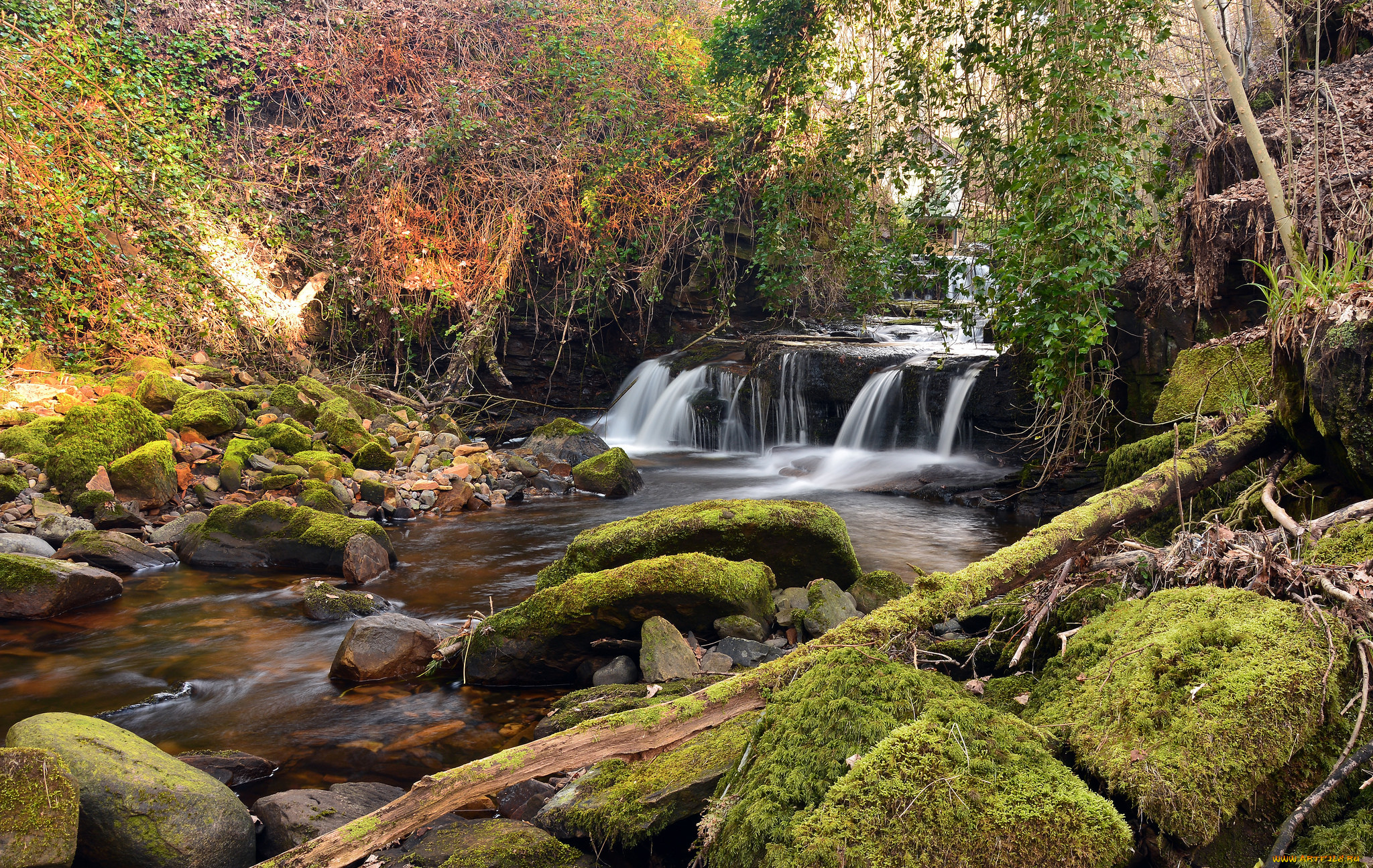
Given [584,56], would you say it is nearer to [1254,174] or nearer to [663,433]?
[663,433]

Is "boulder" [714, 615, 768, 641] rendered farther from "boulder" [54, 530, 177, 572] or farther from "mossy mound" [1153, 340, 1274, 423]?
"boulder" [54, 530, 177, 572]

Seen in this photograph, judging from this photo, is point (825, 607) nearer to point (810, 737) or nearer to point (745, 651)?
point (745, 651)

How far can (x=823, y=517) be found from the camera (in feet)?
17.2

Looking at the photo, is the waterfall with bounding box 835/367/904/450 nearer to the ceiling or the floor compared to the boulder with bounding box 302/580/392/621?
nearer to the ceiling

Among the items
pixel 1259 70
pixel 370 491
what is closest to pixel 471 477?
pixel 370 491

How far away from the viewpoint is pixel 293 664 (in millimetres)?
4742

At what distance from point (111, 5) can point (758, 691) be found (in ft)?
47.9

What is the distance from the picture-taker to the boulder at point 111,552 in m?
6.17

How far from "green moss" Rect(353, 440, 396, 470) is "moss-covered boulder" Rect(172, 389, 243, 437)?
143 centimetres

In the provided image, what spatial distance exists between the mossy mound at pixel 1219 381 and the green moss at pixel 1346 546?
89cm

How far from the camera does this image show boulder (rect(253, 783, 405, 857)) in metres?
2.86

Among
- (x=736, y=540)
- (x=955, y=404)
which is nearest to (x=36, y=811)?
(x=736, y=540)

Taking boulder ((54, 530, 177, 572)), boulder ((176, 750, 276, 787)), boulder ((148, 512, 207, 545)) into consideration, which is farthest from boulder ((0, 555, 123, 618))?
boulder ((176, 750, 276, 787))

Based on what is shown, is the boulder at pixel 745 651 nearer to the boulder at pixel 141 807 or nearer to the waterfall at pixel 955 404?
the boulder at pixel 141 807
